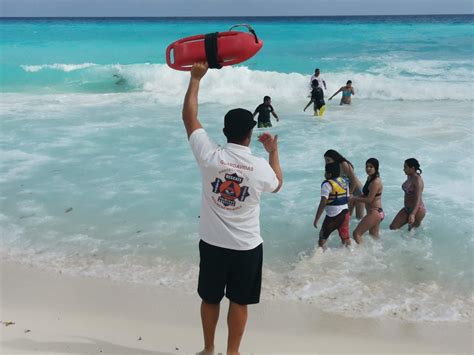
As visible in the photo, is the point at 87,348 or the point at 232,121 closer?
the point at 232,121

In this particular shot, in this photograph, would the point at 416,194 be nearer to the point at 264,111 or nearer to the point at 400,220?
the point at 400,220

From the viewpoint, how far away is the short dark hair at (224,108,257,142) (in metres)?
2.85

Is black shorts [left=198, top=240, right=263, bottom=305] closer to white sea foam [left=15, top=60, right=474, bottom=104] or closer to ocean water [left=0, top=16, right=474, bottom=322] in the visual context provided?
ocean water [left=0, top=16, right=474, bottom=322]

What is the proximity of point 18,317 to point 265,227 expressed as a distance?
3376mm

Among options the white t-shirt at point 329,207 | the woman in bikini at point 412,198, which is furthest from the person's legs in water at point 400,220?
the white t-shirt at point 329,207

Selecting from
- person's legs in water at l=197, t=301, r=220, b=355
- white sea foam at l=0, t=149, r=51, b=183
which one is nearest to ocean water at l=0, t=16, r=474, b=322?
white sea foam at l=0, t=149, r=51, b=183

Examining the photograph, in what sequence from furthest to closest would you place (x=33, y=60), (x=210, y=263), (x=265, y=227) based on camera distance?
(x=33, y=60) → (x=265, y=227) → (x=210, y=263)

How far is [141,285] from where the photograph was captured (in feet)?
16.7

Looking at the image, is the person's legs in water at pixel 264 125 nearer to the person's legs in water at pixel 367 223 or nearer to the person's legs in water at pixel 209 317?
the person's legs in water at pixel 367 223

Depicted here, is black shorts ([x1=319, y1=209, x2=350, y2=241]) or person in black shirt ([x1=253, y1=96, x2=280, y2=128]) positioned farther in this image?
person in black shirt ([x1=253, y1=96, x2=280, y2=128])

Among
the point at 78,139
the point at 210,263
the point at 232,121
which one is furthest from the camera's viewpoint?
the point at 78,139

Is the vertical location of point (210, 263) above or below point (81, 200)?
above

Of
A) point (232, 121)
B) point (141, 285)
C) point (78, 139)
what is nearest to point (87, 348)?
point (141, 285)

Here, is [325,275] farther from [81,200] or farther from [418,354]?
[81,200]
